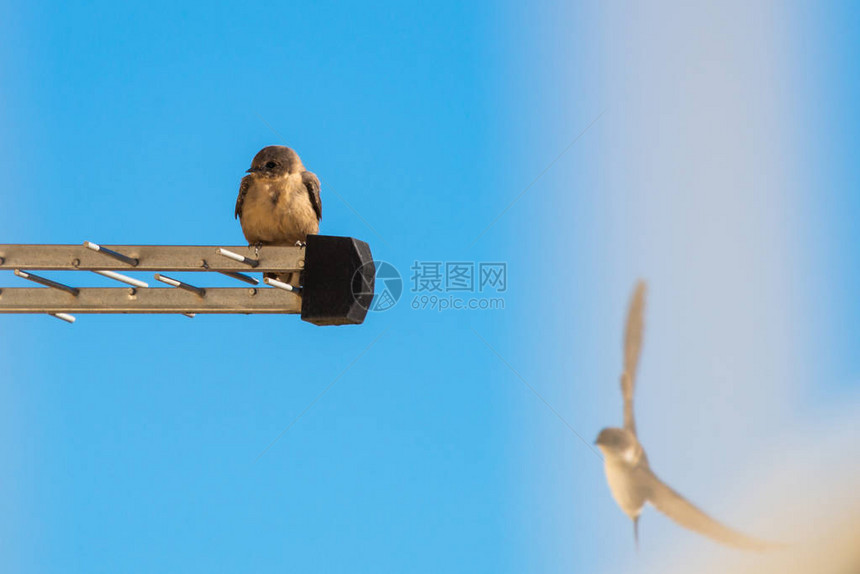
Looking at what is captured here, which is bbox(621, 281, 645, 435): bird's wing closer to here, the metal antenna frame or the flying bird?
the flying bird

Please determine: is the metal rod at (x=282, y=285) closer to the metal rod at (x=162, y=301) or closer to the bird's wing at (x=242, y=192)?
the metal rod at (x=162, y=301)

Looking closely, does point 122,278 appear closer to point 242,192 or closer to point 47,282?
point 47,282

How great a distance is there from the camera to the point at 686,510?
755cm

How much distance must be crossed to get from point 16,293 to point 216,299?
82cm

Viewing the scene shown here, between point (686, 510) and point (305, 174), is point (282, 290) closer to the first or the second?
point (305, 174)

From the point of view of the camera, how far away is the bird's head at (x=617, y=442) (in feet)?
27.0

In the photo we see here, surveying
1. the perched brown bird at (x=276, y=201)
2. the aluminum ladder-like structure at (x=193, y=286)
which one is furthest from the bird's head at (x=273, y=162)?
the aluminum ladder-like structure at (x=193, y=286)

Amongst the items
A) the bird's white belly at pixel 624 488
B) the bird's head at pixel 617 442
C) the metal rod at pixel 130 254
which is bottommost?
the bird's white belly at pixel 624 488

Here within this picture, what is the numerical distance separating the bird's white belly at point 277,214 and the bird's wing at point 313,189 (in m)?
0.06

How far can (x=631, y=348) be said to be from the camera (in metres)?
7.66

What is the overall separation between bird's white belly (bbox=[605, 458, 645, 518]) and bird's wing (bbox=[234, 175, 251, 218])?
149 inches

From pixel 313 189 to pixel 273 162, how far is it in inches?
12.7

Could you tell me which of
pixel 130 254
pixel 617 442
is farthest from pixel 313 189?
pixel 617 442

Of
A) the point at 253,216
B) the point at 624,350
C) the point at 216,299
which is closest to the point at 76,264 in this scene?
the point at 216,299
